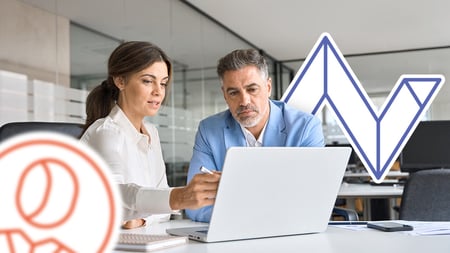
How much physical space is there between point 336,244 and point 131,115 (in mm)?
924

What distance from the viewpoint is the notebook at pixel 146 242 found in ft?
3.82

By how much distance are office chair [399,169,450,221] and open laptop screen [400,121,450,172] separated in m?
1.38

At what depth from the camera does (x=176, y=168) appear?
6203 mm

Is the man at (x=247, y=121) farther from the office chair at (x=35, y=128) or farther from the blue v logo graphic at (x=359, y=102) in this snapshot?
the blue v logo graphic at (x=359, y=102)

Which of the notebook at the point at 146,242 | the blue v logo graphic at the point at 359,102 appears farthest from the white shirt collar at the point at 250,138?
the blue v logo graphic at the point at 359,102

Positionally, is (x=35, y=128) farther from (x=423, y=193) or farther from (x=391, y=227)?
(x=423, y=193)

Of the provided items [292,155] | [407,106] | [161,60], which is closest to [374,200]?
[407,106]

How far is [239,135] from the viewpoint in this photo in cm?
226

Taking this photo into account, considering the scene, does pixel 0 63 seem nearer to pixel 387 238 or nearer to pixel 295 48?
pixel 387 238

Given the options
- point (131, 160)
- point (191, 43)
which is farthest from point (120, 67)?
point (191, 43)

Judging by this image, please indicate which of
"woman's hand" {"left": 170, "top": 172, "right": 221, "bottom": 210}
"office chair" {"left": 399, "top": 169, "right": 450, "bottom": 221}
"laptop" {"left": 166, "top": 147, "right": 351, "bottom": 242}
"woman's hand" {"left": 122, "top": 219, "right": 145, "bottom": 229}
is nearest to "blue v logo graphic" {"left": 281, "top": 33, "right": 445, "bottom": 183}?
"office chair" {"left": 399, "top": 169, "right": 450, "bottom": 221}

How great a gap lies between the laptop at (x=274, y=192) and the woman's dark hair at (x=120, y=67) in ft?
2.18

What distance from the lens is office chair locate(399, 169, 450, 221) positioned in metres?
2.46

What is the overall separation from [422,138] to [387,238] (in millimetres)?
2726
